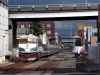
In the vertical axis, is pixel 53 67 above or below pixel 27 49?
below

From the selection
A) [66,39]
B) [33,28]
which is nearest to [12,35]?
[33,28]

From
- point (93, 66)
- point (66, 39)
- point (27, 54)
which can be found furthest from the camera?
point (66, 39)

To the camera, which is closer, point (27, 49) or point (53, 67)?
point (53, 67)

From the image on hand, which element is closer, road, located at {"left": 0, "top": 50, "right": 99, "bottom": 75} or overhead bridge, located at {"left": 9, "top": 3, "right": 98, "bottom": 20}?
road, located at {"left": 0, "top": 50, "right": 99, "bottom": 75}

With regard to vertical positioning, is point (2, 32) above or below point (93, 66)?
above

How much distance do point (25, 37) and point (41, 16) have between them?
13.2 metres

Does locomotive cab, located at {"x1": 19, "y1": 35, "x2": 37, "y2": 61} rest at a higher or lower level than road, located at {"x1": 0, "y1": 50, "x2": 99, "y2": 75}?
higher

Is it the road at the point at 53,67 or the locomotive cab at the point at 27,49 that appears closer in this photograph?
the road at the point at 53,67

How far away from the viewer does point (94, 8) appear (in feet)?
209

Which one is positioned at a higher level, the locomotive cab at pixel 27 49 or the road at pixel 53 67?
the locomotive cab at pixel 27 49

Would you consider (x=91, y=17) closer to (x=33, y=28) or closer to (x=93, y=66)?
(x=93, y=66)

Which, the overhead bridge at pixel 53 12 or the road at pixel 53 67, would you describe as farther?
the overhead bridge at pixel 53 12

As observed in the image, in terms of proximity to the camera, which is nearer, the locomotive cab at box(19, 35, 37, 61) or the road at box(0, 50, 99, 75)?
the road at box(0, 50, 99, 75)

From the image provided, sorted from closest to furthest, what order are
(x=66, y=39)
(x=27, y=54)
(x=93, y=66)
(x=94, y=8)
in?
(x=93, y=66)
(x=27, y=54)
(x=94, y=8)
(x=66, y=39)
